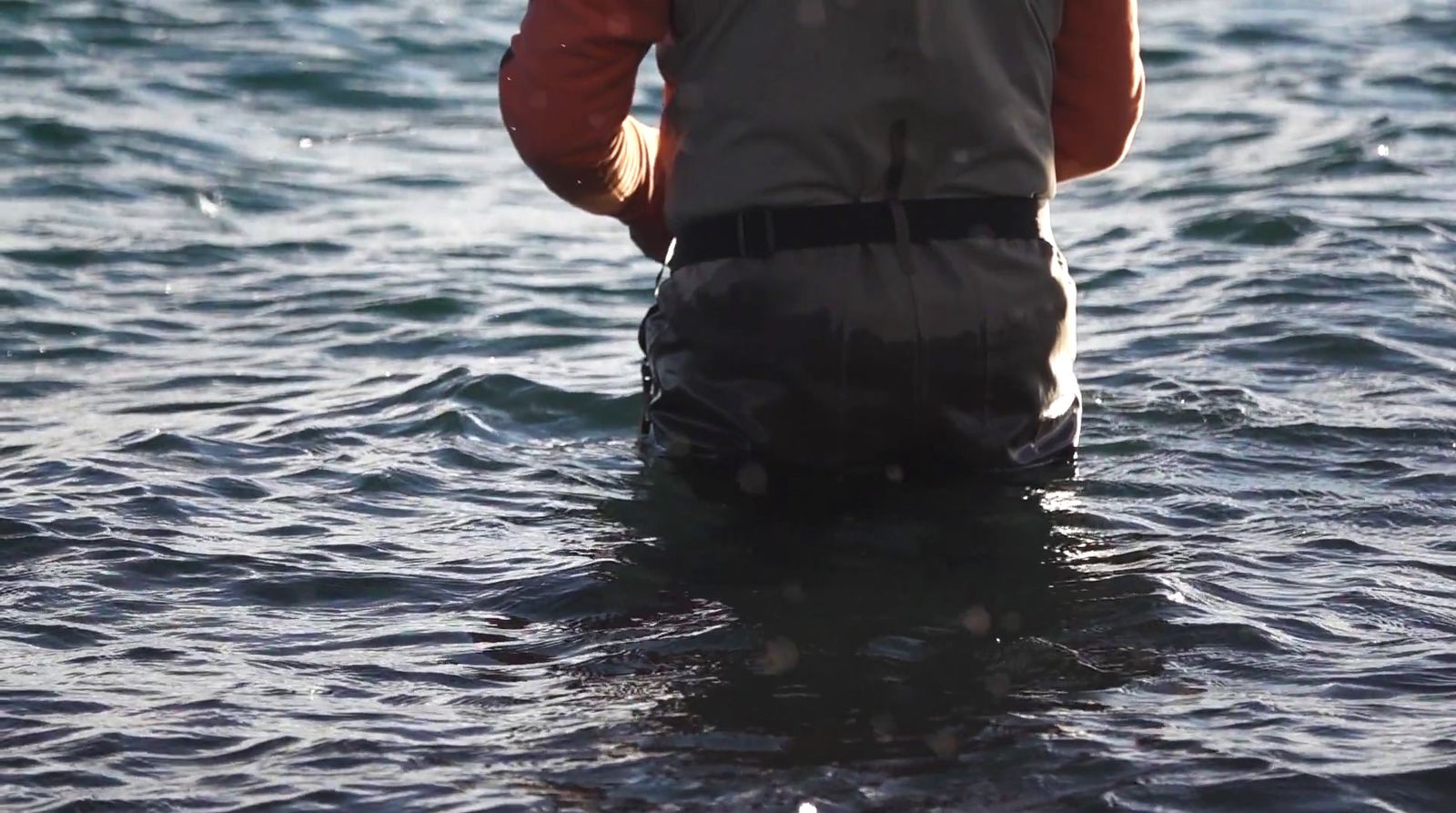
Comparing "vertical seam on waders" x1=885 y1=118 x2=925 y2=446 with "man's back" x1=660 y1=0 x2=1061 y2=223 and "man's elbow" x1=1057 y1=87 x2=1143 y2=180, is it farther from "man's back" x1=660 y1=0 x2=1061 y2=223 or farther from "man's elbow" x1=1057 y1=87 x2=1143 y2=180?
"man's elbow" x1=1057 y1=87 x2=1143 y2=180

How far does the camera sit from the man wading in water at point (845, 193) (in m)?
4.17

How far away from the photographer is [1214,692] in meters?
3.61

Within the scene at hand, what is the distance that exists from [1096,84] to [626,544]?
1.43 metres

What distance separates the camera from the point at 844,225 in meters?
Answer: 4.23

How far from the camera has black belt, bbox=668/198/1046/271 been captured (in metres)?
4.23

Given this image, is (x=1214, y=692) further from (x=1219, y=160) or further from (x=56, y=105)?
(x=56, y=105)

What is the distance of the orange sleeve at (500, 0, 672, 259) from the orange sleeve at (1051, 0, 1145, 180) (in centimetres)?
88

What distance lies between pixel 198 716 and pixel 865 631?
1.23 metres

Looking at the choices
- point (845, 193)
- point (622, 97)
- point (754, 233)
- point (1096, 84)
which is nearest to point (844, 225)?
point (845, 193)

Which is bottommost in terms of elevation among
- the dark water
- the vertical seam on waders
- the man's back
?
the dark water

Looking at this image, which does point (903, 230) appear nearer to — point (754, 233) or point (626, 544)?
point (754, 233)

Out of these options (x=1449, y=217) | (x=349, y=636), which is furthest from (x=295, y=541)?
(x=1449, y=217)

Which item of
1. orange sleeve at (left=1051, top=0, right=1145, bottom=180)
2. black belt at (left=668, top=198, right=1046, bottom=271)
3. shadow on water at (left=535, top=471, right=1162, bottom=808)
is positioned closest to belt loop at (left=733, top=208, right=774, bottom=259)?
black belt at (left=668, top=198, right=1046, bottom=271)

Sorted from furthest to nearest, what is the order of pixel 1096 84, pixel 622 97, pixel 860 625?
pixel 1096 84 → pixel 622 97 → pixel 860 625
